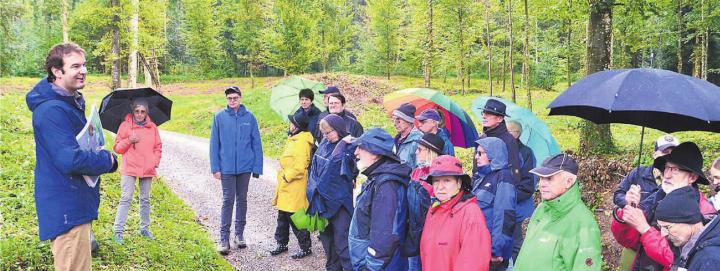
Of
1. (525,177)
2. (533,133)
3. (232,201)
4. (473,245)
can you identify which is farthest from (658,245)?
(232,201)

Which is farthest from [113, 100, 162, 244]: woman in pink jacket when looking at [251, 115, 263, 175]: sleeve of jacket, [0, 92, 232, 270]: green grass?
[251, 115, 263, 175]: sleeve of jacket

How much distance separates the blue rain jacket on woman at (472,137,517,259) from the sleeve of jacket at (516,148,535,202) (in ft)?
3.27

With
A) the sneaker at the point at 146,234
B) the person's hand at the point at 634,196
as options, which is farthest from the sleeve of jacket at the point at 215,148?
the person's hand at the point at 634,196

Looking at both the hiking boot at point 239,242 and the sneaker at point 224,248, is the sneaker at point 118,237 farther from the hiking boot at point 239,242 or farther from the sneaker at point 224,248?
the hiking boot at point 239,242

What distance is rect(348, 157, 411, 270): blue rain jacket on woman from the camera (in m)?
4.04

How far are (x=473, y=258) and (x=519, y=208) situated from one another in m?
2.08

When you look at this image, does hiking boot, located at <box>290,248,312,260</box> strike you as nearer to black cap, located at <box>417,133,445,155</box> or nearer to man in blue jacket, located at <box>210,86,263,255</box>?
man in blue jacket, located at <box>210,86,263,255</box>

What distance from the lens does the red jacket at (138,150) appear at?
6.65 meters

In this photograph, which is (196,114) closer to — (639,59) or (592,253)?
(592,253)

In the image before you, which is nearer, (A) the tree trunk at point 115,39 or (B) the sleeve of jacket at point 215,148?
(B) the sleeve of jacket at point 215,148

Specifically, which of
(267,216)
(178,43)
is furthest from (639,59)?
(178,43)

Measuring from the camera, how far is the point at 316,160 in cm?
602

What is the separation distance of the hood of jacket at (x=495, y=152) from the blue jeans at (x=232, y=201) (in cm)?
395

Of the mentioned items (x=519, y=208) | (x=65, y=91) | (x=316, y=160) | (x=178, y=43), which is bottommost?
(x=519, y=208)
